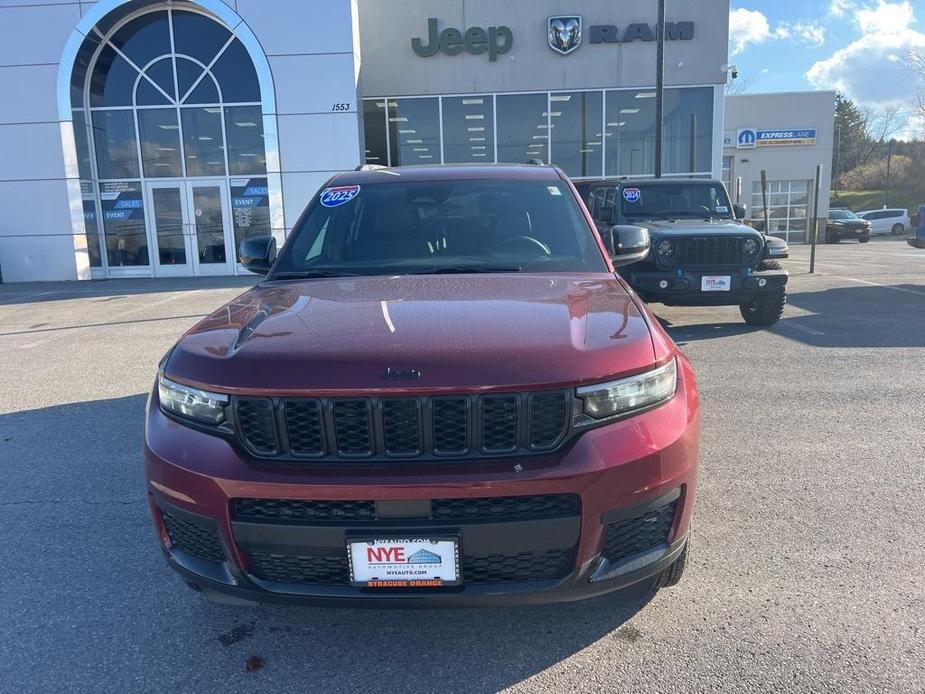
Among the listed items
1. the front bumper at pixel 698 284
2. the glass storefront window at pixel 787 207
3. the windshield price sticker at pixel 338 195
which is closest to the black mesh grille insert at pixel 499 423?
the windshield price sticker at pixel 338 195

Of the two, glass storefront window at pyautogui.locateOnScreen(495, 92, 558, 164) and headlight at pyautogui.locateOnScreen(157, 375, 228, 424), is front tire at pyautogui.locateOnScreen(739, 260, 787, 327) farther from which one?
glass storefront window at pyautogui.locateOnScreen(495, 92, 558, 164)

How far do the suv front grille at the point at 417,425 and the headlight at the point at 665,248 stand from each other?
6.71 meters

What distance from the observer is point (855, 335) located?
842 cm

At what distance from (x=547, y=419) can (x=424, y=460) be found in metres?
0.41

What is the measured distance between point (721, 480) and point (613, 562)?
6.97 ft

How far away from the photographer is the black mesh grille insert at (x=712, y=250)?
8500 millimetres

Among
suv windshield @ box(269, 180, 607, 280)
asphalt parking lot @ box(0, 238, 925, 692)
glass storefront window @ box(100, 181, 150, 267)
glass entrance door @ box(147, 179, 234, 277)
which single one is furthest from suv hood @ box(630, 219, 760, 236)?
glass storefront window @ box(100, 181, 150, 267)

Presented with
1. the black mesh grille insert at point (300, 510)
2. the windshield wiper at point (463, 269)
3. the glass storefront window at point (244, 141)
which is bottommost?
the black mesh grille insert at point (300, 510)

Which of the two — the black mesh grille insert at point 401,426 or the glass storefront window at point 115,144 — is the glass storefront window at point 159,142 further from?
the black mesh grille insert at point 401,426

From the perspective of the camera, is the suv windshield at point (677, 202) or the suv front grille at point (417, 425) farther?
the suv windshield at point (677, 202)

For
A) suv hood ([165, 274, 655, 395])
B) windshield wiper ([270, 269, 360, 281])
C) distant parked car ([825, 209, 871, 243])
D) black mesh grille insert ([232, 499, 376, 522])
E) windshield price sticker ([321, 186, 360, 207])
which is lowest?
distant parked car ([825, 209, 871, 243])

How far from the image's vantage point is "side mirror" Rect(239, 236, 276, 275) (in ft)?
13.3

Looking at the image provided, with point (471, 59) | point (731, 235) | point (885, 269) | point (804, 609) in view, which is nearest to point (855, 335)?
point (731, 235)

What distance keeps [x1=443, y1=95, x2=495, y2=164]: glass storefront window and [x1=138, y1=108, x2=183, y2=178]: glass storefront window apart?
6893 millimetres
